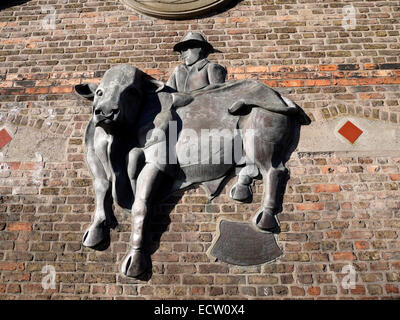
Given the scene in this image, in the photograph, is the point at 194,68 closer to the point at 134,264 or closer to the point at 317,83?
the point at 317,83

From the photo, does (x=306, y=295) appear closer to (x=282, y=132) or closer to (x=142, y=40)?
(x=282, y=132)

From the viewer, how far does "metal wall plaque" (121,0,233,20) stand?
485 centimetres

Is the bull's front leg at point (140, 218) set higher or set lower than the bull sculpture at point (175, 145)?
lower

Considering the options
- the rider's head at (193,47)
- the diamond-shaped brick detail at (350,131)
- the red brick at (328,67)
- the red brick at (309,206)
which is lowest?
the red brick at (309,206)

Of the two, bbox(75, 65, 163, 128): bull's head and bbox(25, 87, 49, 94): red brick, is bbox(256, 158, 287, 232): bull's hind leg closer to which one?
bbox(75, 65, 163, 128): bull's head

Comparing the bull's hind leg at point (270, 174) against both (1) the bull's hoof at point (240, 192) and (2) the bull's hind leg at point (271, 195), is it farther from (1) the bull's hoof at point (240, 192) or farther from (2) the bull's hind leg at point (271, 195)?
(1) the bull's hoof at point (240, 192)

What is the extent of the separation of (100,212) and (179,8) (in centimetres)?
265

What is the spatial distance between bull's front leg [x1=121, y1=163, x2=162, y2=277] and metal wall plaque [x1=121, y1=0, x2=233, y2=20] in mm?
2063

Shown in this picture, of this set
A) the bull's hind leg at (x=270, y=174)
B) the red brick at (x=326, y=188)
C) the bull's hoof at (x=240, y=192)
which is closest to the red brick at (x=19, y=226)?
the bull's hoof at (x=240, y=192)

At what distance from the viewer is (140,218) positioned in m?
3.67

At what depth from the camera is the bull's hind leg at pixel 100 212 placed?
3.70 metres

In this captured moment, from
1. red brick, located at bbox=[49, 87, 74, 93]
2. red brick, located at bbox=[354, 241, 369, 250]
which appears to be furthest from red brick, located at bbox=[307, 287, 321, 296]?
red brick, located at bbox=[49, 87, 74, 93]
